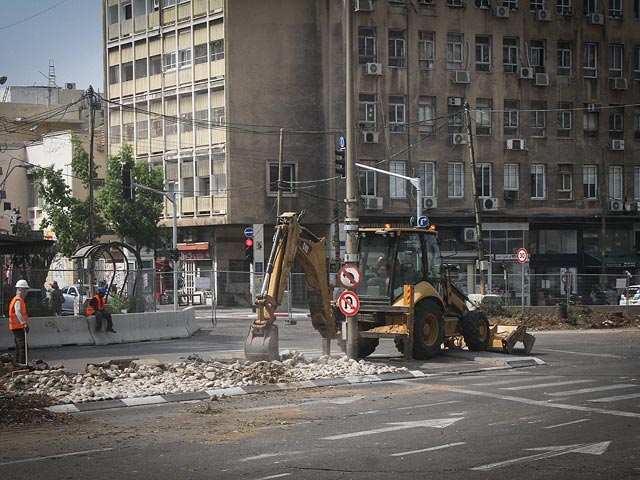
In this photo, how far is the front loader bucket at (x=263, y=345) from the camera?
1909 centimetres

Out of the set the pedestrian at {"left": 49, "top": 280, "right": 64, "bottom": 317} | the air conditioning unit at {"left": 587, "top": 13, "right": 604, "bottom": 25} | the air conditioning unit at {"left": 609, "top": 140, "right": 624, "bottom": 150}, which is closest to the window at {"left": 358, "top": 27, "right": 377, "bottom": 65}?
the air conditioning unit at {"left": 587, "top": 13, "right": 604, "bottom": 25}

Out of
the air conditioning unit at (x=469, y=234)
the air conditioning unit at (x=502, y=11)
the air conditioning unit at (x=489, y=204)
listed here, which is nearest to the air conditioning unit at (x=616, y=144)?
the air conditioning unit at (x=489, y=204)

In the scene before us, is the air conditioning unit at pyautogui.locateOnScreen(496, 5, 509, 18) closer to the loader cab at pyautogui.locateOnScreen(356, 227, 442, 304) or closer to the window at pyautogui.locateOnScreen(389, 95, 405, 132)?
the window at pyautogui.locateOnScreen(389, 95, 405, 132)

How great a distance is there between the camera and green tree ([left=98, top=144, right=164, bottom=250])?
5294 cm

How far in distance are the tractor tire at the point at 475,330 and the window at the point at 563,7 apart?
3946 centimetres

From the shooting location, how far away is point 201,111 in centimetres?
5488

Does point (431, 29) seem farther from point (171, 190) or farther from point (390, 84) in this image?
point (171, 190)

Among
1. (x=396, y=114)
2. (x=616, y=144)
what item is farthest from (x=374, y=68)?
(x=616, y=144)

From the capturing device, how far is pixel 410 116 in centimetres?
5438

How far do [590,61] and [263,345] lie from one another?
44.7 metres

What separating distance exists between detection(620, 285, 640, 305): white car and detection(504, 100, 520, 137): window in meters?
15.2

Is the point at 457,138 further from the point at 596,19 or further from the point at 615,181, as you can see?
the point at 596,19

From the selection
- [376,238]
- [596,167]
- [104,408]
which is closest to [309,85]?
[596,167]

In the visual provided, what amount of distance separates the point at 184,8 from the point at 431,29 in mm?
14183
